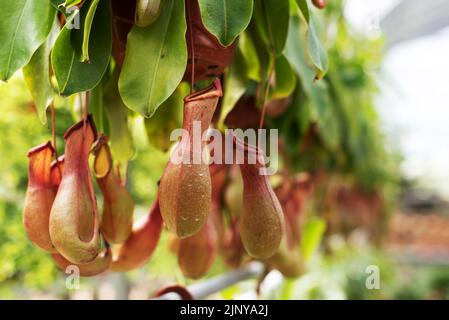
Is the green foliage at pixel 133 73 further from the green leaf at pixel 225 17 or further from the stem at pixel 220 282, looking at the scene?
the stem at pixel 220 282

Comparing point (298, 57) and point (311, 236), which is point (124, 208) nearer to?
point (298, 57)

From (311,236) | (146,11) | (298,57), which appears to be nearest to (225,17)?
(146,11)

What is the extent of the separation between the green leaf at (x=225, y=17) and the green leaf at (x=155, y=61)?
35 millimetres

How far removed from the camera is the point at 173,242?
742mm

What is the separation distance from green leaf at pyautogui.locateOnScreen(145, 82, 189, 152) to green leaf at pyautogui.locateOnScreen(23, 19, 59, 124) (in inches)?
5.3

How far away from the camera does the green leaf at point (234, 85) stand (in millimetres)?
561

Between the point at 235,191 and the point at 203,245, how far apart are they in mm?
243

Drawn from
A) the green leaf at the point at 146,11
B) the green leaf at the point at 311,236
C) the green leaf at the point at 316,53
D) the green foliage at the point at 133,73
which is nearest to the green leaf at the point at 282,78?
the green foliage at the point at 133,73

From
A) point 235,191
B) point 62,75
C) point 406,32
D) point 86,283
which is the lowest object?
point 86,283

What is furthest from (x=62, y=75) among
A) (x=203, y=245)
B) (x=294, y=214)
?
(x=294, y=214)

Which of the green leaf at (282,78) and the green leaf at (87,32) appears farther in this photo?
the green leaf at (282,78)

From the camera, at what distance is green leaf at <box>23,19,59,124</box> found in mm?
439
